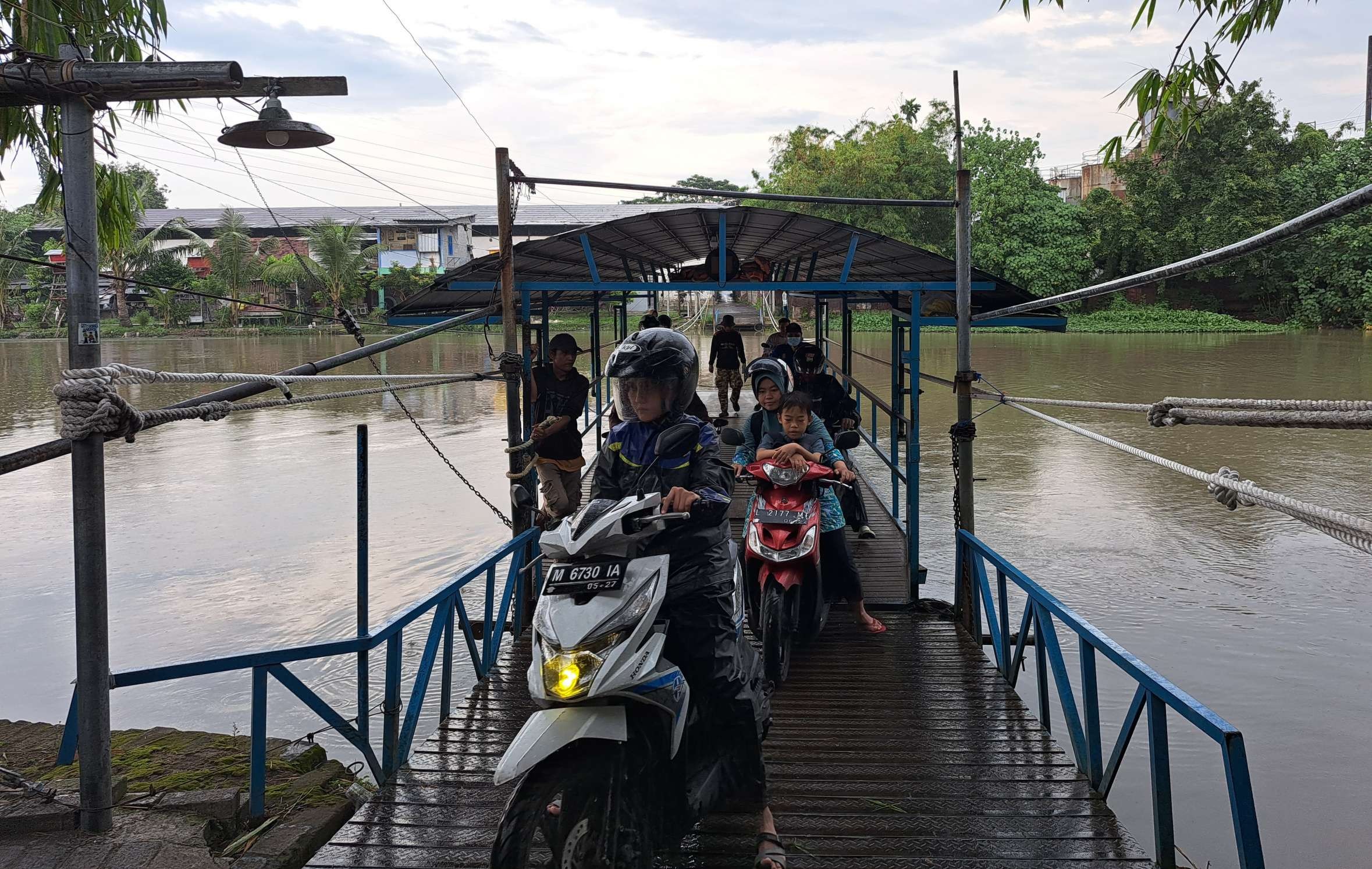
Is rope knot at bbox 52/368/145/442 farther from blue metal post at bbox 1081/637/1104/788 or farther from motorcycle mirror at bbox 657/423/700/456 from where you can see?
blue metal post at bbox 1081/637/1104/788

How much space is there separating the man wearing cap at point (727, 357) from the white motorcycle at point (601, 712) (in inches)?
398

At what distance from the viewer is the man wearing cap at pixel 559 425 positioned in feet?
24.5

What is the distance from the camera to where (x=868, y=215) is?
119ft

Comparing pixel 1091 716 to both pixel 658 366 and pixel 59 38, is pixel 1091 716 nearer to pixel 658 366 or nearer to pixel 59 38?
pixel 658 366

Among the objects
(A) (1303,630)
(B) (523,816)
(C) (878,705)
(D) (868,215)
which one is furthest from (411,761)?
(D) (868,215)

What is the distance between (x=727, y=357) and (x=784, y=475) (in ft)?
26.2

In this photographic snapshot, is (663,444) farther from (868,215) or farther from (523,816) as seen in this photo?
(868,215)

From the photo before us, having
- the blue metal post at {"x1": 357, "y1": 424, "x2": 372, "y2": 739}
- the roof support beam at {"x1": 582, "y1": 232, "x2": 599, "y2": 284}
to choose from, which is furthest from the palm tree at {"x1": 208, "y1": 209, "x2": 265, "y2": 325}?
the blue metal post at {"x1": 357, "y1": 424, "x2": 372, "y2": 739}

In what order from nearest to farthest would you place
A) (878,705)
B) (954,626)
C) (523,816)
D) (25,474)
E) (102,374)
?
(523,816) → (102,374) → (878,705) → (954,626) → (25,474)

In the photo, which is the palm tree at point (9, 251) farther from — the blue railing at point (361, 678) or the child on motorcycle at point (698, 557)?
the child on motorcycle at point (698, 557)

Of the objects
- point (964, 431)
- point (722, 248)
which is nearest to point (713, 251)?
point (722, 248)

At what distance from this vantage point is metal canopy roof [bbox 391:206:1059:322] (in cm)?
643

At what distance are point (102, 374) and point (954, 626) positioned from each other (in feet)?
15.1

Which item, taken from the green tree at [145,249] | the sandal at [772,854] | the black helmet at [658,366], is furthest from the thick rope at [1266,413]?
the green tree at [145,249]
